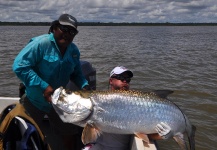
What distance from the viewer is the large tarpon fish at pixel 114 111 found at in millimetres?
3715

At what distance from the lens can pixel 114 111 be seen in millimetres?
3811

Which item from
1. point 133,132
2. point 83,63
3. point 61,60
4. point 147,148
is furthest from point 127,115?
point 83,63

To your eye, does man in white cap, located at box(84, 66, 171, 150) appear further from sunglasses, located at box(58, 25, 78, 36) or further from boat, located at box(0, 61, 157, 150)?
sunglasses, located at box(58, 25, 78, 36)

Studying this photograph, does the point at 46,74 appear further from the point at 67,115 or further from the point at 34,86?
the point at 67,115

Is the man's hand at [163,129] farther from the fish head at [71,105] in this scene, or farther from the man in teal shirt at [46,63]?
the man in teal shirt at [46,63]

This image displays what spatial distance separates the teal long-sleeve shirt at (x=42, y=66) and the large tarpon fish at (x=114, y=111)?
1.77 ft

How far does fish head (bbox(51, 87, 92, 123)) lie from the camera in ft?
12.1

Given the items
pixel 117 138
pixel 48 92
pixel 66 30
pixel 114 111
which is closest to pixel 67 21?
pixel 66 30

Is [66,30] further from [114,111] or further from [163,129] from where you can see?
[163,129]

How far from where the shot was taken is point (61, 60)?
4367 millimetres

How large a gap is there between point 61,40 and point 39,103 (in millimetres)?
995

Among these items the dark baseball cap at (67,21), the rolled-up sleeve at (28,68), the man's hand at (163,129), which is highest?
the dark baseball cap at (67,21)

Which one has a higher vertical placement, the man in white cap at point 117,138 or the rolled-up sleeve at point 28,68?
the rolled-up sleeve at point 28,68

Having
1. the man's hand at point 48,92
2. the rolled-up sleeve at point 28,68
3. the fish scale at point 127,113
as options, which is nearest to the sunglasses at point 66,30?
the rolled-up sleeve at point 28,68
